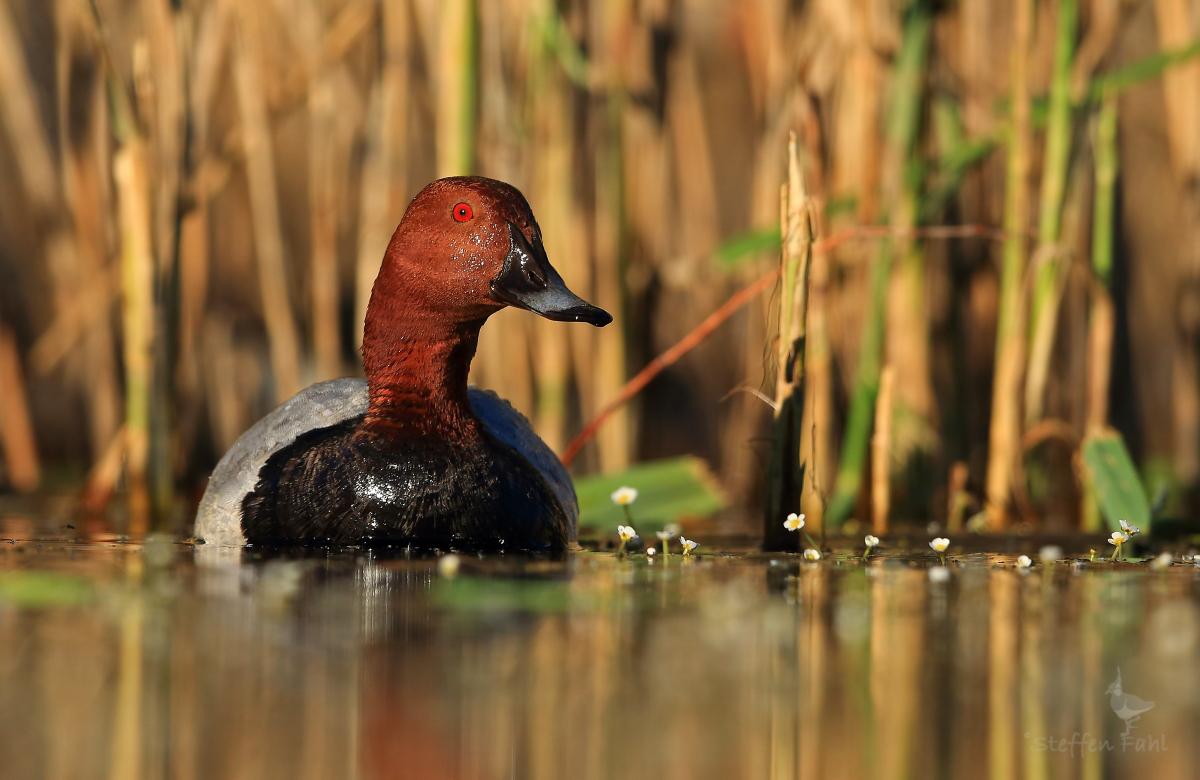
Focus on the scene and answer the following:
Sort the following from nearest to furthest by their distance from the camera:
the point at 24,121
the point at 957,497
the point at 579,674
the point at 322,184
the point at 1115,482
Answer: the point at 579,674
the point at 1115,482
the point at 957,497
the point at 322,184
the point at 24,121

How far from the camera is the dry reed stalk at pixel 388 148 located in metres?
4.63

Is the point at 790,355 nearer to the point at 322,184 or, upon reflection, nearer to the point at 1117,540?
the point at 1117,540

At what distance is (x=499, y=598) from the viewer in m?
2.49

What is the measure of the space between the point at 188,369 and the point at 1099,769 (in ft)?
14.7

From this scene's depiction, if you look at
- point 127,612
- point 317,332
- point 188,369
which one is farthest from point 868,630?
point 188,369

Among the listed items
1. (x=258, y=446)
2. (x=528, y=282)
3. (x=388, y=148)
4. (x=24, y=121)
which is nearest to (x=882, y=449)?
(x=528, y=282)

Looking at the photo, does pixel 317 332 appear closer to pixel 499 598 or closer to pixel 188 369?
pixel 188 369

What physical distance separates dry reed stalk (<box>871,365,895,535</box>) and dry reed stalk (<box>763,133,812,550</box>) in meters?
0.62

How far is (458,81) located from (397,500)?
4.51 feet

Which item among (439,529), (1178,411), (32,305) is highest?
(32,305)

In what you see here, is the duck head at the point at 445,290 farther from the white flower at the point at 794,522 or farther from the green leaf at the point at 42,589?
the green leaf at the point at 42,589

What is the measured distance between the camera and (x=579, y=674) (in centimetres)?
193

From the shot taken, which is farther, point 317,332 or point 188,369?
point 188,369

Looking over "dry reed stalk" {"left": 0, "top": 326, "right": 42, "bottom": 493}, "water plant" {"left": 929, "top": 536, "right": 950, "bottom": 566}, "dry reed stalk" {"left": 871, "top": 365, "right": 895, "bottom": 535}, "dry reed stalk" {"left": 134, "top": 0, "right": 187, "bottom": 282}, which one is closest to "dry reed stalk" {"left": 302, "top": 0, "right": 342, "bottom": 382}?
"dry reed stalk" {"left": 134, "top": 0, "right": 187, "bottom": 282}
